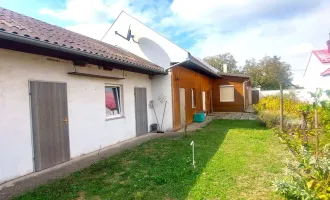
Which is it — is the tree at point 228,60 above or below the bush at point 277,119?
above

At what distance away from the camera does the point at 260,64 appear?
49906 millimetres

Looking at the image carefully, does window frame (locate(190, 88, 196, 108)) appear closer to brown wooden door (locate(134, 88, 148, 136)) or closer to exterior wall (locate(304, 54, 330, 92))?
brown wooden door (locate(134, 88, 148, 136))

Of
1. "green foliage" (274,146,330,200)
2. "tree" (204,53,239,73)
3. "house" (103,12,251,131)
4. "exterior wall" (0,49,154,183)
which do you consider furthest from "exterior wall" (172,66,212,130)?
"tree" (204,53,239,73)

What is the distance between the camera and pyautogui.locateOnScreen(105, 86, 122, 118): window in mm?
8773

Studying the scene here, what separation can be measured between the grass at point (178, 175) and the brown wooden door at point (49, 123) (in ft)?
3.73

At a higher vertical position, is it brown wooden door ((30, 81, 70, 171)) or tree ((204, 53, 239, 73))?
tree ((204, 53, 239, 73))

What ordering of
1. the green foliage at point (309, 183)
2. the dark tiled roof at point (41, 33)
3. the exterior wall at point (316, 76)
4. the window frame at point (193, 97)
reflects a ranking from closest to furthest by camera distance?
the green foliage at point (309, 183), the dark tiled roof at point (41, 33), the window frame at point (193, 97), the exterior wall at point (316, 76)

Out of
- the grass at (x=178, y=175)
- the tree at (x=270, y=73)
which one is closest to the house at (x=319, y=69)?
Result: the grass at (x=178, y=175)

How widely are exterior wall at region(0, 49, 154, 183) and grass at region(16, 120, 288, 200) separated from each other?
1162 millimetres

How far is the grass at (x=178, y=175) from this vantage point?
4.11 meters

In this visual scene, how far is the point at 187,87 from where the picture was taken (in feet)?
46.5

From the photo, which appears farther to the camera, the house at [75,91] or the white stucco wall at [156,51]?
the white stucco wall at [156,51]

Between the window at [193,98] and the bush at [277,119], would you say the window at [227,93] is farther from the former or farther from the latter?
the bush at [277,119]

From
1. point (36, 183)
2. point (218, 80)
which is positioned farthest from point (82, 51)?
point (218, 80)
